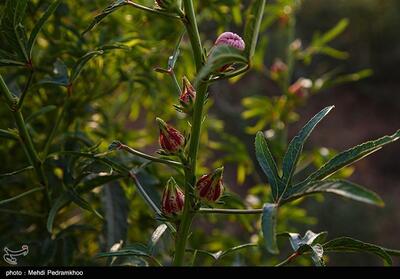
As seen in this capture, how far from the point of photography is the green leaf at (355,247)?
0.49m

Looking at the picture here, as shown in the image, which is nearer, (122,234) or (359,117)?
(122,234)

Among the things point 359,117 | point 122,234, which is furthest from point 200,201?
point 359,117

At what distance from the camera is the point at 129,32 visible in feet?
2.74

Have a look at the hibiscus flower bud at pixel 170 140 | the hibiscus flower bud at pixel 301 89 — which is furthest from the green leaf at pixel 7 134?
the hibiscus flower bud at pixel 301 89

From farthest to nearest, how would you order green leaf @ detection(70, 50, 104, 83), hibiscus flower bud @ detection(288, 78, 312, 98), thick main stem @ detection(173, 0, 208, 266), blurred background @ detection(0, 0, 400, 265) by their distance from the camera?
hibiscus flower bud @ detection(288, 78, 312, 98), blurred background @ detection(0, 0, 400, 265), green leaf @ detection(70, 50, 104, 83), thick main stem @ detection(173, 0, 208, 266)

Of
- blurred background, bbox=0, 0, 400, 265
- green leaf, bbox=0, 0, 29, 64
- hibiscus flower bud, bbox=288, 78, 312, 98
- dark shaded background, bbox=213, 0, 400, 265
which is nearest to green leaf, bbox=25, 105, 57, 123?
A: blurred background, bbox=0, 0, 400, 265

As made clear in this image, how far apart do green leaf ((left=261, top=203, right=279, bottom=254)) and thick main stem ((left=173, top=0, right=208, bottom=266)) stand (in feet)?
0.33

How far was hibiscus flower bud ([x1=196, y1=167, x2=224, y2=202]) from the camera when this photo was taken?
0.51m

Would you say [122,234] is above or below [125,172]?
below

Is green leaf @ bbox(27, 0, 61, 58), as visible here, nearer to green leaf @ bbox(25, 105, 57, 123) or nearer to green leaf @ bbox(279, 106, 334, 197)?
green leaf @ bbox(25, 105, 57, 123)

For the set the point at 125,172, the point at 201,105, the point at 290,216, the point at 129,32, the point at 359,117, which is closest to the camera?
the point at 201,105

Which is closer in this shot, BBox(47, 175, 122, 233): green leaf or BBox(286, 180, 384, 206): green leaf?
BBox(286, 180, 384, 206): green leaf

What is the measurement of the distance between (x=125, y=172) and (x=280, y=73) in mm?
733

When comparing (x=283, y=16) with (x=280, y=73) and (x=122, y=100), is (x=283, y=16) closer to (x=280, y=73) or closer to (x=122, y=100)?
(x=280, y=73)
